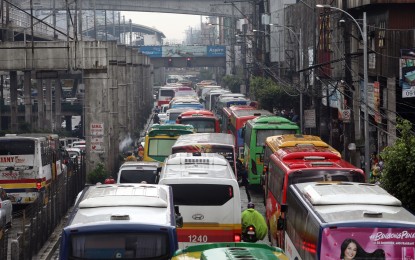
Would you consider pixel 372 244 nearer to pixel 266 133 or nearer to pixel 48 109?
pixel 266 133

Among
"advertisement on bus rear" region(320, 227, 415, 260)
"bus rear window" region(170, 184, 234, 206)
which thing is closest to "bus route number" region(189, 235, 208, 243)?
"bus rear window" region(170, 184, 234, 206)

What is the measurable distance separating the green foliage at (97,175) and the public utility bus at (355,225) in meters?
23.9

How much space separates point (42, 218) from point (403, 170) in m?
9.10

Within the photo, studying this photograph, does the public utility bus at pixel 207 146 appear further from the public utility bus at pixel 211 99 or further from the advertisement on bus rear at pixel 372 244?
the public utility bus at pixel 211 99

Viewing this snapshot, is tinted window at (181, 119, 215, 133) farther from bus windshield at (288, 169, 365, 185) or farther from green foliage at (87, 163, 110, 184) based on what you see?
bus windshield at (288, 169, 365, 185)

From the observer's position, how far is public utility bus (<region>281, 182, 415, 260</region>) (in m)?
14.1

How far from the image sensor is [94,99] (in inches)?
1620

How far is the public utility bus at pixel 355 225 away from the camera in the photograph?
14133 mm

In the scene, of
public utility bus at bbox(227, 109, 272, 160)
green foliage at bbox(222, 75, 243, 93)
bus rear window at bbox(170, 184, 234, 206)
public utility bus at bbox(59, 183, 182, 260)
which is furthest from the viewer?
green foliage at bbox(222, 75, 243, 93)

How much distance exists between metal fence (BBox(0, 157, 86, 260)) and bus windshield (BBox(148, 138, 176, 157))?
2.71m

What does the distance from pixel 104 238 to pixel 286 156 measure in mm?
10236

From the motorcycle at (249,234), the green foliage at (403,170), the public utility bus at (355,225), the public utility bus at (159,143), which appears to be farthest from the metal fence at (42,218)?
the green foliage at (403,170)

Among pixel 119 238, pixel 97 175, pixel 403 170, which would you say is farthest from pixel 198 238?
pixel 97 175

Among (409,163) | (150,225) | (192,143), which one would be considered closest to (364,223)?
(150,225)
